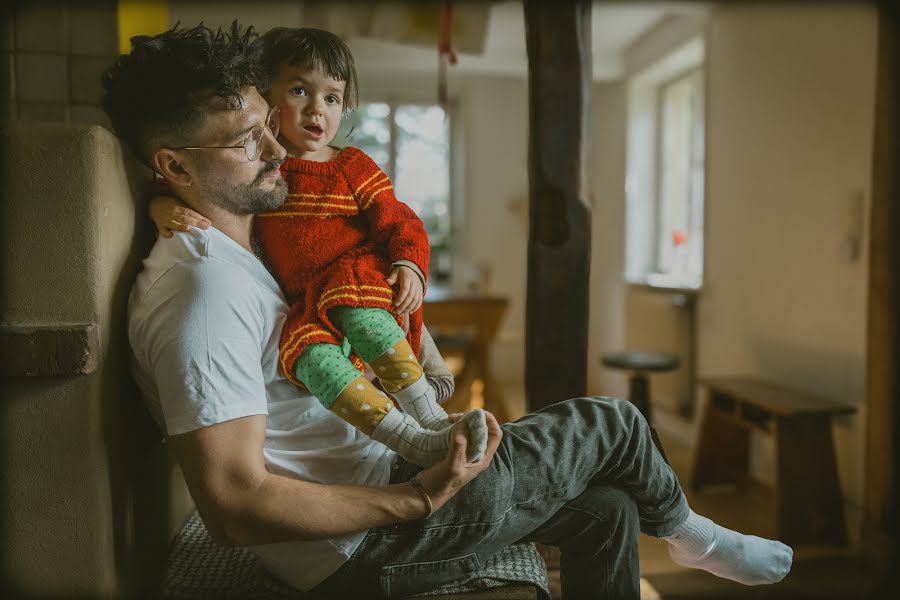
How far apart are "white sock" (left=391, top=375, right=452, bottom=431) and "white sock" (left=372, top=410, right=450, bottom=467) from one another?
4 cm

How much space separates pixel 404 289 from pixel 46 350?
0.48 meters

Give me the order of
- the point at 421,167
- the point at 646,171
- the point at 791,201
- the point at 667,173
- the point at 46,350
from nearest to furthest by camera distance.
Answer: the point at 46,350 < the point at 791,201 < the point at 667,173 < the point at 646,171 < the point at 421,167

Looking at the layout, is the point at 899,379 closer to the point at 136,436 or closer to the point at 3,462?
the point at 136,436

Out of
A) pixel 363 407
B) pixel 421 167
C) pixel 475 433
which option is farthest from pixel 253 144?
pixel 421 167

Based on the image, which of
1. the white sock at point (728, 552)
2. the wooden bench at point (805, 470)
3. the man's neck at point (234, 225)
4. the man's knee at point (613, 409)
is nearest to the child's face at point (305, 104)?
the man's neck at point (234, 225)

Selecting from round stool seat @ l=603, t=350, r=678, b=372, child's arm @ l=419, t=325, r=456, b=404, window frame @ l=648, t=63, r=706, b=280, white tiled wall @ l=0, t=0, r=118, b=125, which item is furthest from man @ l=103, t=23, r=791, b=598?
window frame @ l=648, t=63, r=706, b=280

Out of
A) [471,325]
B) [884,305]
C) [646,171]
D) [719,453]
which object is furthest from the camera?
[646,171]

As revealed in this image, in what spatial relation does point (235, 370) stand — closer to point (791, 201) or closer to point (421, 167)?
point (791, 201)

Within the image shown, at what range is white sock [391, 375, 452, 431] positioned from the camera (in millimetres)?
978

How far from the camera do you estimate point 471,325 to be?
11.2 feet

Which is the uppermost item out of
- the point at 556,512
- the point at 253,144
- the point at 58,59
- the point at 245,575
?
the point at 58,59

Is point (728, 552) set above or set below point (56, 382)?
below

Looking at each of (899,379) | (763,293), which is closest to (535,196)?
(899,379)

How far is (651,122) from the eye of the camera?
13.4ft
